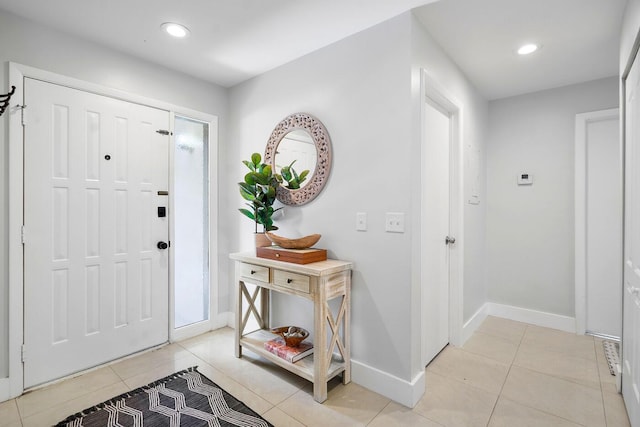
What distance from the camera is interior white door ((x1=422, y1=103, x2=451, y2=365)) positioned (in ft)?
8.00

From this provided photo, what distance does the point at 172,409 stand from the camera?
1.91 metres

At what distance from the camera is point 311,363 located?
2.16 meters

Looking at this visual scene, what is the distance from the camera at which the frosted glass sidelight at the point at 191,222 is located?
291 cm

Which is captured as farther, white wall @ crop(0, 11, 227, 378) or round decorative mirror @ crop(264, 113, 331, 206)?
round decorative mirror @ crop(264, 113, 331, 206)

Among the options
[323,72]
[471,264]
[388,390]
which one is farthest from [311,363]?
[323,72]

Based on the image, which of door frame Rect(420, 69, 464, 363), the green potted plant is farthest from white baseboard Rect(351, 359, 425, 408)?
the green potted plant

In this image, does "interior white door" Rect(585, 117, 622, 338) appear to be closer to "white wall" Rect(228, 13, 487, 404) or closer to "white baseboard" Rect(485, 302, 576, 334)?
"white baseboard" Rect(485, 302, 576, 334)

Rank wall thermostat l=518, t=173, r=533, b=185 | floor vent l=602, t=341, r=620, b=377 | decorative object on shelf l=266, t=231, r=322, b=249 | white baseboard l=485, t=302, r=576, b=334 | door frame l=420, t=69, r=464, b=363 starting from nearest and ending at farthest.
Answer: decorative object on shelf l=266, t=231, r=322, b=249, floor vent l=602, t=341, r=620, b=377, door frame l=420, t=69, r=464, b=363, white baseboard l=485, t=302, r=576, b=334, wall thermostat l=518, t=173, r=533, b=185

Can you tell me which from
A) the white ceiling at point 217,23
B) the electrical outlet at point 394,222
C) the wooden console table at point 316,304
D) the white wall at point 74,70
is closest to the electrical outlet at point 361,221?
the electrical outlet at point 394,222

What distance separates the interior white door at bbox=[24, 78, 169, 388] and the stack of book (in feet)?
3.61

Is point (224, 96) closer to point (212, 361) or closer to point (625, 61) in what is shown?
point (212, 361)

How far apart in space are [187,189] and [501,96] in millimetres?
3444

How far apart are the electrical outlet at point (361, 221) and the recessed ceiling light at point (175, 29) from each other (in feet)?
5.86

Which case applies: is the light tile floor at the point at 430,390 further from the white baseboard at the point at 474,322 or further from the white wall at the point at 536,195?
the white wall at the point at 536,195
